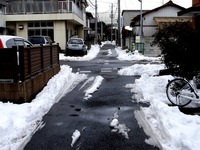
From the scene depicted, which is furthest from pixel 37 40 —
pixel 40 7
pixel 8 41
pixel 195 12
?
pixel 8 41

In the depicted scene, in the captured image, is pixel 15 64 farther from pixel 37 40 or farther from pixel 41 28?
pixel 41 28

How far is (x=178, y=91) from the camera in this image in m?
7.43

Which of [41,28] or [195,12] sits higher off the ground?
[41,28]

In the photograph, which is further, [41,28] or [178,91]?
[41,28]

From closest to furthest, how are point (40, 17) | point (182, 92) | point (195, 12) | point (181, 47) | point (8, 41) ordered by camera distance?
1. point (182, 92)
2. point (181, 47)
3. point (8, 41)
4. point (195, 12)
5. point (40, 17)

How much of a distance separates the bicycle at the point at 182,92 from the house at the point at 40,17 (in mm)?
24770

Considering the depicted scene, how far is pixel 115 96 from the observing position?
939 centimetres

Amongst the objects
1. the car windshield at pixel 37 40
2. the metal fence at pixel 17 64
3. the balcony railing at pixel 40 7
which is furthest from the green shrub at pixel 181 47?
the balcony railing at pixel 40 7

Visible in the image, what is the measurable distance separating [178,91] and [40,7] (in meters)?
26.6

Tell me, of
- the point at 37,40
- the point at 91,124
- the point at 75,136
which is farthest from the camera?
the point at 37,40

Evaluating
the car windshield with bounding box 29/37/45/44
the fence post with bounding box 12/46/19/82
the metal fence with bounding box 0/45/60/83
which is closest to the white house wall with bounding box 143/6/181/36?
the car windshield with bounding box 29/37/45/44

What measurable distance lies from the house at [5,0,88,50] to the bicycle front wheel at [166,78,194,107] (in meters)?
24.7

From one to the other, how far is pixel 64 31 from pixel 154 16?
9919mm

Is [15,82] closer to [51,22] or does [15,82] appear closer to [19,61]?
[19,61]
